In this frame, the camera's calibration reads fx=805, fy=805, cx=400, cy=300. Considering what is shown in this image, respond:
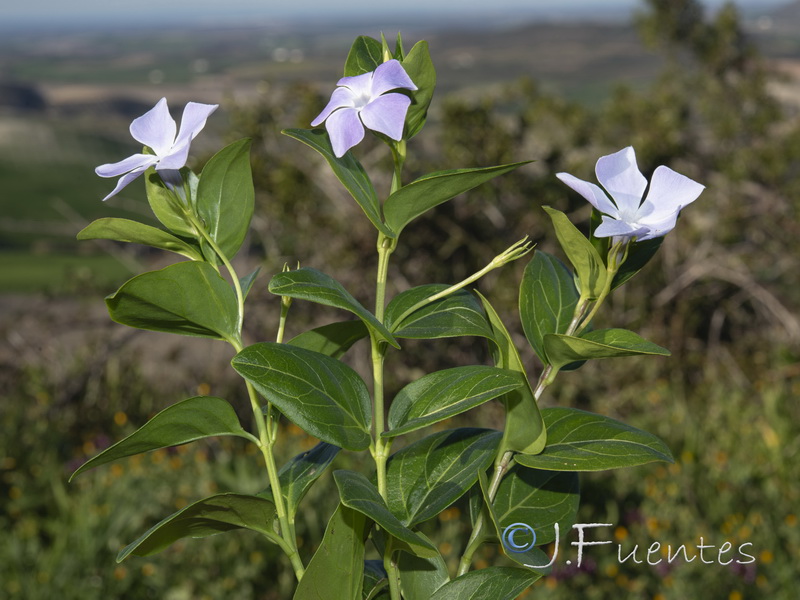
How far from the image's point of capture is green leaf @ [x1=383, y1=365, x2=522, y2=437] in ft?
1.85

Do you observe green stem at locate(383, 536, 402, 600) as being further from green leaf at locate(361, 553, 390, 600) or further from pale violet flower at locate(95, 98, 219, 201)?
pale violet flower at locate(95, 98, 219, 201)

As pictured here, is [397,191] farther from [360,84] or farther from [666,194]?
[666,194]

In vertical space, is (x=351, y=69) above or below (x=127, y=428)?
above

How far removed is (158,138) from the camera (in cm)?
63

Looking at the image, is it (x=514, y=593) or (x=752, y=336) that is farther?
(x=752, y=336)

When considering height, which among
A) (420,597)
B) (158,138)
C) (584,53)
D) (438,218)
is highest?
(158,138)

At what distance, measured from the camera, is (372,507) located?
1.76 ft

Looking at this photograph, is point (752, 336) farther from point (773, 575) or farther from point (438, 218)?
point (773, 575)

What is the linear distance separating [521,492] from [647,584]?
5.33 ft

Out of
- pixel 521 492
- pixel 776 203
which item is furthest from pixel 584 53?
pixel 521 492

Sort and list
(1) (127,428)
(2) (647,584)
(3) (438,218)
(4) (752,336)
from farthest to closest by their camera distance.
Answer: (4) (752,336), (3) (438,218), (1) (127,428), (2) (647,584)

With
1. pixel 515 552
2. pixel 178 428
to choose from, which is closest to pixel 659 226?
pixel 515 552

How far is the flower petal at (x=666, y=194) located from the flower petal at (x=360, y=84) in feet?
0.74

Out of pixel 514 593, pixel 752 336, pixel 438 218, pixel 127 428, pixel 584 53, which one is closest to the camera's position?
pixel 514 593
